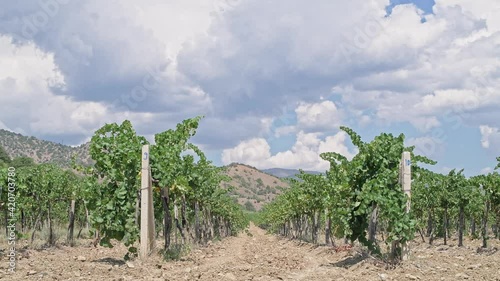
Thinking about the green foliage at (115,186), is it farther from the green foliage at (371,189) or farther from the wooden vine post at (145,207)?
the green foliage at (371,189)

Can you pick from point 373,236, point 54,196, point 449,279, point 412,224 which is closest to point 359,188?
point 373,236

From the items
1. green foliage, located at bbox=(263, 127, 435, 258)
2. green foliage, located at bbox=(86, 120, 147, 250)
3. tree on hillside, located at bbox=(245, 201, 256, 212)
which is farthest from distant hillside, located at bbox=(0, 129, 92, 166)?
green foliage, located at bbox=(263, 127, 435, 258)

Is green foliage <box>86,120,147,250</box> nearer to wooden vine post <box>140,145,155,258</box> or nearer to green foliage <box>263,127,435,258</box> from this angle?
wooden vine post <box>140,145,155,258</box>

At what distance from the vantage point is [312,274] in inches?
442

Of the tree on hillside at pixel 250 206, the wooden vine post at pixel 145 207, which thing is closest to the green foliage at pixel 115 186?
the wooden vine post at pixel 145 207

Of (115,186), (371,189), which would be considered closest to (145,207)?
(115,186)

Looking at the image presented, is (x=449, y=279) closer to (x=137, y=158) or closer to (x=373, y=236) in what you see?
(x=373, y=236)

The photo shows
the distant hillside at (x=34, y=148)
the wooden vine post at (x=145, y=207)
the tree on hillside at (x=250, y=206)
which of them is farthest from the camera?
the tree on hillside at (x=250, y=206)

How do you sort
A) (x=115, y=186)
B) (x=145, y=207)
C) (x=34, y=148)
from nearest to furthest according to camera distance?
(x=145, y=207), (x=115, y=186), (x=34, y=148)

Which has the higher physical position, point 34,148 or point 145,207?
point 34,148

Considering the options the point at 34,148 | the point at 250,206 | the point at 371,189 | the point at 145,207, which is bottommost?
the point at 250,206

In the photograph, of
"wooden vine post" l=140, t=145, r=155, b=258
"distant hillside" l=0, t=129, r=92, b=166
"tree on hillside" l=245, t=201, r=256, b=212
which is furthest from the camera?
"tree on hillside" l=245, t=201, r=256, b=212

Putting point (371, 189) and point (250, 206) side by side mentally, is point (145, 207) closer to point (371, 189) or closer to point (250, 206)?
point (371, 189)

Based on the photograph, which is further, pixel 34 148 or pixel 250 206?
pixel 250 206
